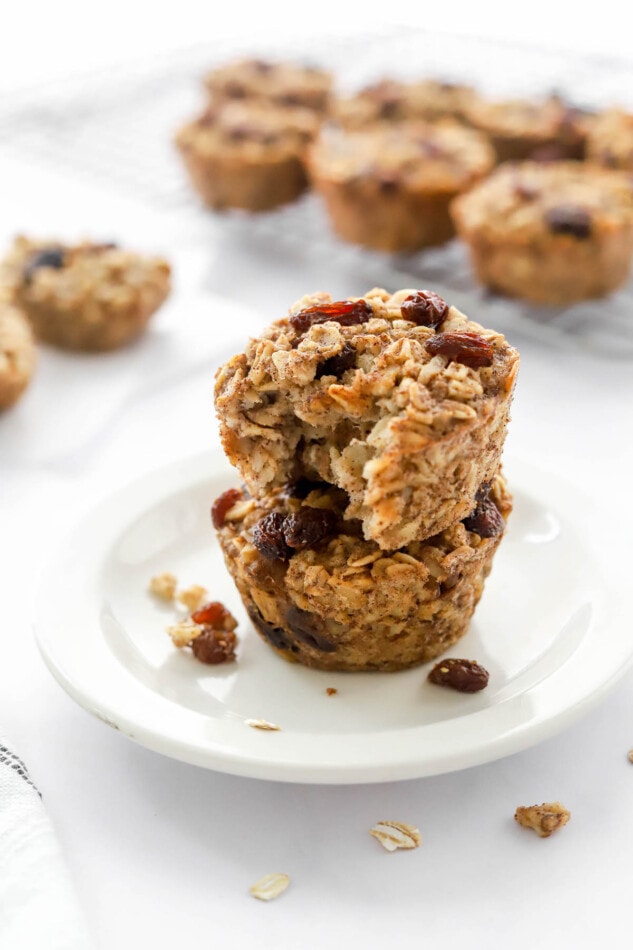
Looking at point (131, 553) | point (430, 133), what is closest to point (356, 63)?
point (430, 133)

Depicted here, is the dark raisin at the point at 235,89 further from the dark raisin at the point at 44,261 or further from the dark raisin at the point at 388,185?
the dark raisin at the point at 44,261

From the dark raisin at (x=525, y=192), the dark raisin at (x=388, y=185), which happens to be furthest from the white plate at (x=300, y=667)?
the dark raisin at (x=388, y=185)

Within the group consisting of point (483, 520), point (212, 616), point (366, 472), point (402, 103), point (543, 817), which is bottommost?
point (543, 817)

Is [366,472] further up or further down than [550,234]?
further up

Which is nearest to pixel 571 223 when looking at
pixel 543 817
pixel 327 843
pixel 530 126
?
pixel 530 126

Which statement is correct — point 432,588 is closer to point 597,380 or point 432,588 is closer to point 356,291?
point 597,380

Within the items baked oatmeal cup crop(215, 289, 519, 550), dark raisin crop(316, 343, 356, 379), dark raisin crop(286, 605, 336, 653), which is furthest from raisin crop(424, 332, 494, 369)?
dark raisin crop(286, 605, 336, 653)

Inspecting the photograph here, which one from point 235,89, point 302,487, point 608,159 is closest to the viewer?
point 302,487

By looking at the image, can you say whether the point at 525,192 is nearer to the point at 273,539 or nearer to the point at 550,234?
the point at 550,234

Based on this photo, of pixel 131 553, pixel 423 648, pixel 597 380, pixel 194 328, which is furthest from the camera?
pixel 194 328
